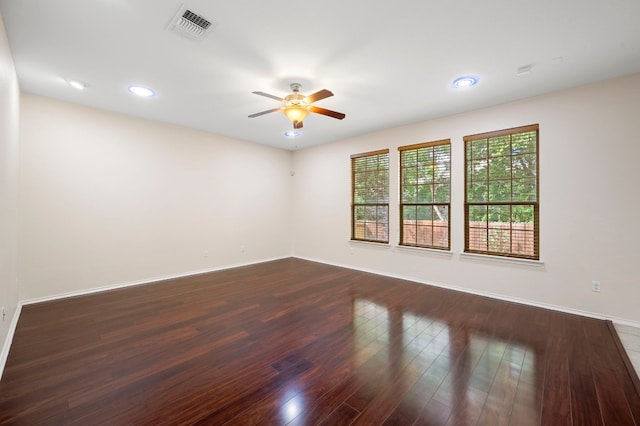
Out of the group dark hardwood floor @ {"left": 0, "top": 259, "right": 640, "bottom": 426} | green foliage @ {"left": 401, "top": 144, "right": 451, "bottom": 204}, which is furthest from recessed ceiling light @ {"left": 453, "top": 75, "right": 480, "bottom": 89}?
dark hardwood floor @ {"left": 0, "top": 259, "right": 640, "bottom": 426}

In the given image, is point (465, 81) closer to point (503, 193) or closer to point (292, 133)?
point (503, 193)

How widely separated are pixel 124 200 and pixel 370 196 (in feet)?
14.1

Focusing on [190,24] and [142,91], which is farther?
[142,91]

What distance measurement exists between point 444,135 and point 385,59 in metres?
2.17

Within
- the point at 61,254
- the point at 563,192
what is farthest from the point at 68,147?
the point at 563,192

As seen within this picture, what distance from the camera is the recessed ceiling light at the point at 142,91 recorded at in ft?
10.9

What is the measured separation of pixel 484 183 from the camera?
396 centimetres

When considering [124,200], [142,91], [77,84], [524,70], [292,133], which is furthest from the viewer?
[292,133]

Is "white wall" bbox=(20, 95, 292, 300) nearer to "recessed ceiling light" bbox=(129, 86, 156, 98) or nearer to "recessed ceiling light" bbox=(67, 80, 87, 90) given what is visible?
"recessed ceiling light" bbox=(67, 80, 87, 90)

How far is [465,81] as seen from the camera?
3092 mm

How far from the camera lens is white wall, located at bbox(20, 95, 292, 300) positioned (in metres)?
3.58

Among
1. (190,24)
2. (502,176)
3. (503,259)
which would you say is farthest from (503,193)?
(190,24)

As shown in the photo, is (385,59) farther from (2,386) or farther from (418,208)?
(2,386)

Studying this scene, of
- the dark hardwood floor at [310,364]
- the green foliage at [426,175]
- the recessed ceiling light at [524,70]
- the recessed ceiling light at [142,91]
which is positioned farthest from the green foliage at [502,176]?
the recessed ceiling light at [142,91]
